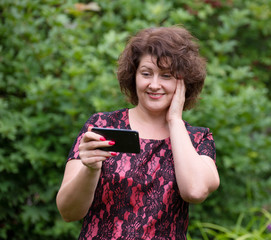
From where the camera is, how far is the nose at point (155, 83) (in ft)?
7.30

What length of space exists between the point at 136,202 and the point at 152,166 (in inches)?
8.0

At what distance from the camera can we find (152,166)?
2.24 m

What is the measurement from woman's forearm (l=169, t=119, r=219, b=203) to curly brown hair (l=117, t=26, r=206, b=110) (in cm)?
35

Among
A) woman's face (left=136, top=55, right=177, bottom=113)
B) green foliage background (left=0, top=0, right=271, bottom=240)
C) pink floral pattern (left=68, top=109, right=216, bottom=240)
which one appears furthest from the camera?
green foliage background (left=0, top=0, right=271, bottom=240)

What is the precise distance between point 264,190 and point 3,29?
3.08m

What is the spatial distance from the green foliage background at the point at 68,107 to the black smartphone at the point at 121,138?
1707 mm

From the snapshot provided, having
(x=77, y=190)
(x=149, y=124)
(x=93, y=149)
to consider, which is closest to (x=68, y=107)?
(x=149, y=124)

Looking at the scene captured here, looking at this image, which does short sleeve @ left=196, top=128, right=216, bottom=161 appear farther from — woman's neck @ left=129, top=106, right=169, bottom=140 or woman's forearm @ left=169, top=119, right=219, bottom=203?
woman's neck @ left=129, top=106, right=169, bottom=140

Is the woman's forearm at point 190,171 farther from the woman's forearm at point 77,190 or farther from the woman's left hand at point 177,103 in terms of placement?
the woman's forearm at point 77,190

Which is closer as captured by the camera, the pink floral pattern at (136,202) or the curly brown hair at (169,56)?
the pink floral pattern at (136,202)

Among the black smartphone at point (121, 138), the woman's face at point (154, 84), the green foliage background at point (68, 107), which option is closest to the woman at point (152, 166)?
the woman's face at point (154, 84)

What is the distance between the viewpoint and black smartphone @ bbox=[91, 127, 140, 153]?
1.90 metres

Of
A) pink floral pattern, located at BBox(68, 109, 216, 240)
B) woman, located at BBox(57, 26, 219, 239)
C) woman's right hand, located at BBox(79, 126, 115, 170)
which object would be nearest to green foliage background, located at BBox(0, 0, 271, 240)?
woman, located at BBox(57, 26, 219, 239)

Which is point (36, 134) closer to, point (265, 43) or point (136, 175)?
point (136, 175)
